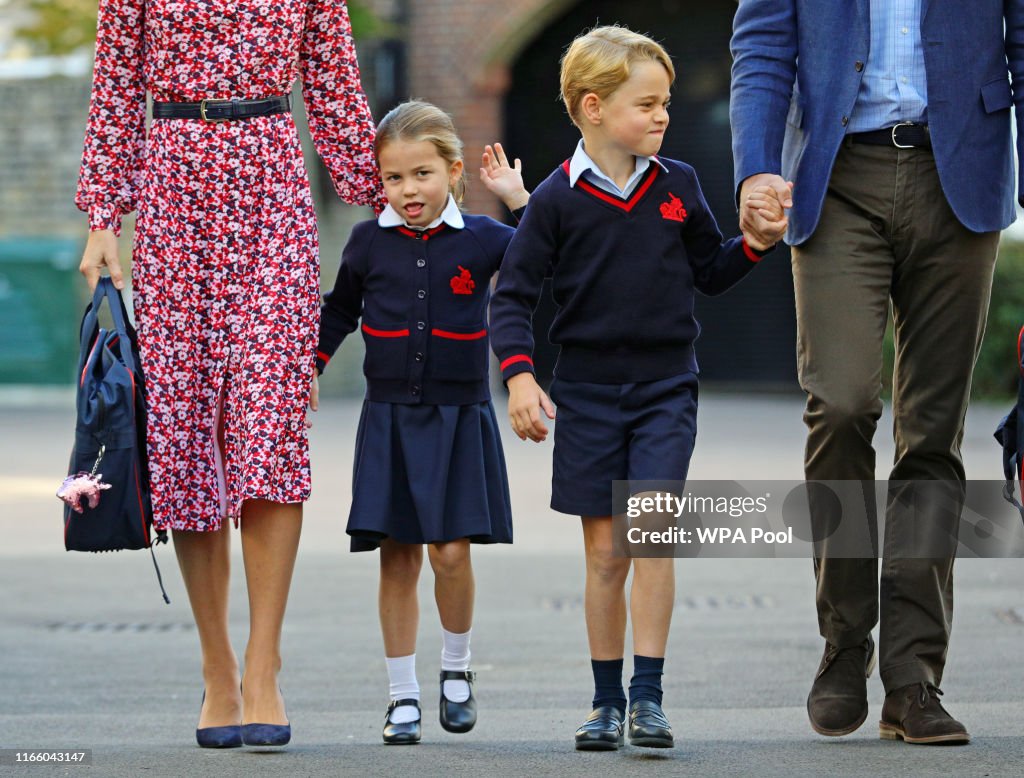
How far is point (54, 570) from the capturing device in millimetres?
8398

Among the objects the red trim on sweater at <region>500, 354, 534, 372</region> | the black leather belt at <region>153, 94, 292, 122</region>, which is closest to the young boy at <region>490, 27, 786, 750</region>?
the red trim on sweater at <region>500, 354, 534, 372</region>

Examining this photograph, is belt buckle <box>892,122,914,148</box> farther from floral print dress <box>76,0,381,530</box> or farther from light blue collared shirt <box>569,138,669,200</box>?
floral print dress <box>76,0,381,530</box>

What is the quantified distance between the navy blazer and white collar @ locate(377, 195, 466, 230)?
704 mm

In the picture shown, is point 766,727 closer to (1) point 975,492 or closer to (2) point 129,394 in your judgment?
(1) point 975,492

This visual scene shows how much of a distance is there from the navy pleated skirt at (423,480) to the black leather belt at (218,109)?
77 cm

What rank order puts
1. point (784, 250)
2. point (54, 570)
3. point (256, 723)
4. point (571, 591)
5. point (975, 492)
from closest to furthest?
A: point (256, 723), point (975, 492), point (571, 591), point (54, 570), point (784, 250)

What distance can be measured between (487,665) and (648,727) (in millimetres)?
2182

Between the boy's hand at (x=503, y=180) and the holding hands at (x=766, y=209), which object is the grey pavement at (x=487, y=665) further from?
the boy's hand at (x=503, y=180)

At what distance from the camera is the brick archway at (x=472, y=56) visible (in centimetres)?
1761

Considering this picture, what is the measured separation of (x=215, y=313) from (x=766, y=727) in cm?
179

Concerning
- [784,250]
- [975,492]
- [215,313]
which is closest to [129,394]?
[215,313]

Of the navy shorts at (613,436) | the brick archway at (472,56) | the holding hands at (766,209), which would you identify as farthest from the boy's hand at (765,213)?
the brick archway at (472,56)

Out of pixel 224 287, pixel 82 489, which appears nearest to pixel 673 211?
pixel 224 287

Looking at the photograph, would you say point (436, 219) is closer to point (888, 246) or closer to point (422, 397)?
point (422, 397)
